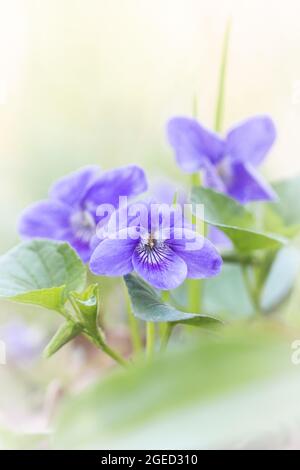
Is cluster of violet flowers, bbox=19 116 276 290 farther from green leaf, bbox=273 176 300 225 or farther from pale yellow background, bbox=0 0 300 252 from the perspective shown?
pale yellow background, bbox=0 0 300 252

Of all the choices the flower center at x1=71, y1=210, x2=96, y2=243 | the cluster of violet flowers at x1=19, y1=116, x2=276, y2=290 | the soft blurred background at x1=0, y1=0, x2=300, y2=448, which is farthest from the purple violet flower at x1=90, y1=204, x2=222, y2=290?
the soft blurred background at x1=0, y1=0, x2=300, y2=448

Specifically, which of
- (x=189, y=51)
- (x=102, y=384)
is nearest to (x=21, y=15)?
(x=189, y=51)

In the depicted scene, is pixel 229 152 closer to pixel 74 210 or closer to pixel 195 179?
pixel 195 179

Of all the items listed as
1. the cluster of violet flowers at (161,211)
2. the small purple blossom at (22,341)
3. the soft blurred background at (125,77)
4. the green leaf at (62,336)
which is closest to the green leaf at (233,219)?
the cluster of violet flowers at (161,211)

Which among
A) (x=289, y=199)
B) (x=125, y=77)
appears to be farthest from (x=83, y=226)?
(x=125, y=77)

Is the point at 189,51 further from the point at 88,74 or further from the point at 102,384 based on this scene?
the point at 102,384
